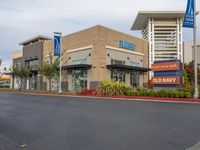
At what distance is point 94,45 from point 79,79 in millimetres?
6252

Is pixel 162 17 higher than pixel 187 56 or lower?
higher

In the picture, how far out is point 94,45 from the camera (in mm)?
34969

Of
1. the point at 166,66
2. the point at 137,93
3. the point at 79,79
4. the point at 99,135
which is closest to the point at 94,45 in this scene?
the point at 79,79

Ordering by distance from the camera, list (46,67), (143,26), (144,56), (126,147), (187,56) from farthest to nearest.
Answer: (143,26)
(187,56)
(144,56)
(46,67)
(126,147)

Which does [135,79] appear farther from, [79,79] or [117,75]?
[79,79]

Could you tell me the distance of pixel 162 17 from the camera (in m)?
76.1

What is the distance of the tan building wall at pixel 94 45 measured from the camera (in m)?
34.5

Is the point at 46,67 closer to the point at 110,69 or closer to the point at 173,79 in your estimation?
the point at 110,69

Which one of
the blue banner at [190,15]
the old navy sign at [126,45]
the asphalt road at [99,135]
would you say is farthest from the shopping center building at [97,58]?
the asphalt road at [99,135]

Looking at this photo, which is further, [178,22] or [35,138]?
[178,22]

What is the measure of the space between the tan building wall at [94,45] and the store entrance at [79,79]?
1.27 meters

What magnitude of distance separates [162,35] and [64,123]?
243ft

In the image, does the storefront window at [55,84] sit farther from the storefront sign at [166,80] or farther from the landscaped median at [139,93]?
the storefront sign at [166,80]

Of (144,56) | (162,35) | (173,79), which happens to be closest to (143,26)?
(162,35)
